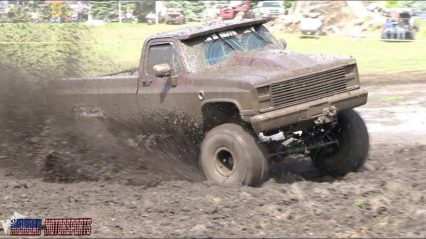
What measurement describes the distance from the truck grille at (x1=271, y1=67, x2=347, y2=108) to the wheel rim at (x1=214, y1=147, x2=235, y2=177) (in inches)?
31.9

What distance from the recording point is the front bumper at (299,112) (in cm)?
696

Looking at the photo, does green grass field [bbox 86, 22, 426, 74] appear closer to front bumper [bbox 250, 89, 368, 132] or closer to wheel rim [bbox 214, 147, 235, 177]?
wheel rim [bbox 214, 147, 235, 177]

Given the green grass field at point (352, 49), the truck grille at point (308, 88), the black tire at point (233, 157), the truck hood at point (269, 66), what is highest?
the truck hood at point (269, 66)

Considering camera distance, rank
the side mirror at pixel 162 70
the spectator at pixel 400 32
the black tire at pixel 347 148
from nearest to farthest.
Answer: the side mirror at pixel 162 70, the black tire at pixel 347 148, the spectator at pixel 400 32

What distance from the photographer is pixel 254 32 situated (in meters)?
8.62

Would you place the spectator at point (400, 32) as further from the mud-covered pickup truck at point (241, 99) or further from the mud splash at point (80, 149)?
the mud splash at point (80, 149)

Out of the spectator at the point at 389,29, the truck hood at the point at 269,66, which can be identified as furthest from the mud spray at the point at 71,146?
the spectator at the point at 389,29

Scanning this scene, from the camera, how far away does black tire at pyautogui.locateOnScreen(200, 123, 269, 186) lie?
706cm

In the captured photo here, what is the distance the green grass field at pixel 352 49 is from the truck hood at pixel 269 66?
935 cm

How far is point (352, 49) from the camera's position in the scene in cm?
2311

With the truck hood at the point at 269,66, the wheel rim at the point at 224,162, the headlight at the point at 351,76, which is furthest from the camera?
the headlight at the point at 351,76

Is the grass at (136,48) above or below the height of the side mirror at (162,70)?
below

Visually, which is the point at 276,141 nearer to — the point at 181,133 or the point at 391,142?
the point at 181,133

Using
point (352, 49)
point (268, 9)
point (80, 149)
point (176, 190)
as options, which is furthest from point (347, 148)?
point (268, 9)
